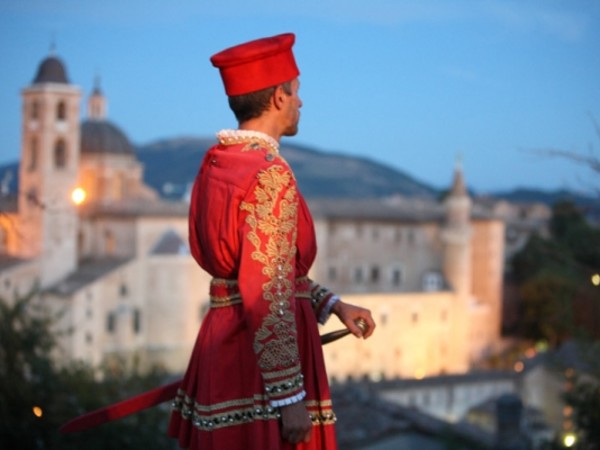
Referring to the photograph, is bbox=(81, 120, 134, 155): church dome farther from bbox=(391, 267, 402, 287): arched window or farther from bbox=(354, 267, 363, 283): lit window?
bbox=(391, 267, 402, 287): arched window

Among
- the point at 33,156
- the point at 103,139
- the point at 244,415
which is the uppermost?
the point at 103,139

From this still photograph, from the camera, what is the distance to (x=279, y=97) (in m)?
3.53

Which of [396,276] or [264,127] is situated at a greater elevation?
[264,127]

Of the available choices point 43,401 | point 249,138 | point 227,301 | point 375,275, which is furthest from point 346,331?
point 375,275

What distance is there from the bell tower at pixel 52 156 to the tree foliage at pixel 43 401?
27.7 metres

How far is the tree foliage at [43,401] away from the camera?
35.2ft

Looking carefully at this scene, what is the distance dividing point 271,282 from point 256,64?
62cm

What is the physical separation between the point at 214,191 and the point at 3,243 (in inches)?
1582

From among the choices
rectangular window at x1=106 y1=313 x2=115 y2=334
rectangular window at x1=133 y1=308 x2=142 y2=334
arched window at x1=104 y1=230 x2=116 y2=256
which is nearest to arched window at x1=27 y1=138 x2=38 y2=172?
arched window at x1=104 y1=230 x2=116 y2=256

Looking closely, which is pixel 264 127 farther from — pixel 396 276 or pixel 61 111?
pixel 396 276

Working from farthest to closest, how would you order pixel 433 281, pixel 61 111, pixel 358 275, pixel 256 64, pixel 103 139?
pixel 433 281, pixel 103 139, pixel 358 275, pixel 61 111, pixel 256 64

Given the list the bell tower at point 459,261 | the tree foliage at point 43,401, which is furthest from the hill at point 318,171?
the tree foliage at point 43,401

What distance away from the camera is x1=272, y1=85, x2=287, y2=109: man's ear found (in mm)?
3519

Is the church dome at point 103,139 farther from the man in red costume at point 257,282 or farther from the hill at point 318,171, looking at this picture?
the man in red costume at point 257,282
